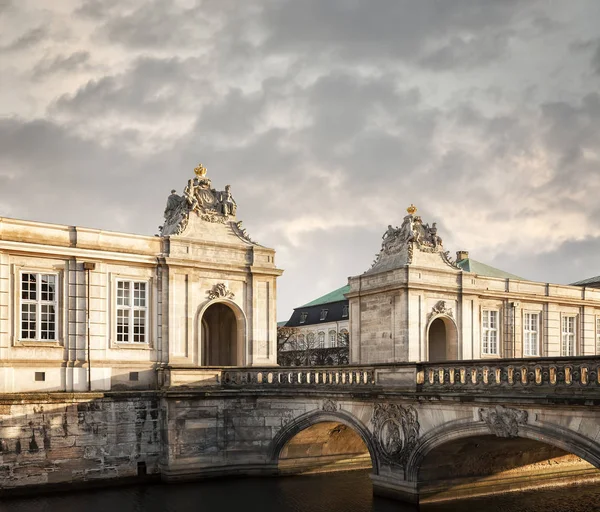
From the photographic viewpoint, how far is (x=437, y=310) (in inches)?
1510

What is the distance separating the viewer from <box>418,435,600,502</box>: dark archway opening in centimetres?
2428

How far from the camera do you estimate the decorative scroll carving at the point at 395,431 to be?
2416cm

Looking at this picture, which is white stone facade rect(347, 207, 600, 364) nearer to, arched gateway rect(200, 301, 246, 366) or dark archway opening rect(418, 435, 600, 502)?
arched gateway rect(200, 301, 246, 366)

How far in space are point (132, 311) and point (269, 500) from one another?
30.9ft

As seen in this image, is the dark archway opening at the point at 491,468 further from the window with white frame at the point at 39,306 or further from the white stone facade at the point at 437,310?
the window with white frame at the point at 39,306

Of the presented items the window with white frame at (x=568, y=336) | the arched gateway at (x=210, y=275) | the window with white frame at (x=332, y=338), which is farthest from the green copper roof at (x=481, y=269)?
the arched gateway at (x=210, y=275)

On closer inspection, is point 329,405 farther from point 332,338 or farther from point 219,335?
point 332,338

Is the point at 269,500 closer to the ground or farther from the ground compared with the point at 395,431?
closer to the ground

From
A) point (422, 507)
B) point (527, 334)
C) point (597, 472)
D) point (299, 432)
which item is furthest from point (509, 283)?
point (422, 507)

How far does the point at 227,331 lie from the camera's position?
3722cm

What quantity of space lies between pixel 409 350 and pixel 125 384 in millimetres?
13166

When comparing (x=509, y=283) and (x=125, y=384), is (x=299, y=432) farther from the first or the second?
(x=509, y=283)

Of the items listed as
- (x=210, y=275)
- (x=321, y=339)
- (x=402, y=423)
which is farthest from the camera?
(x=321, y=339)

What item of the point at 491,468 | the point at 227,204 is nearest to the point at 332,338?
the point at 227,204
